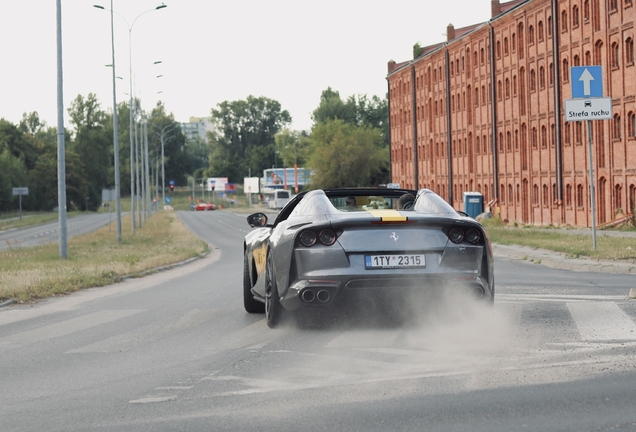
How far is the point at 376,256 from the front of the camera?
9.88 meters

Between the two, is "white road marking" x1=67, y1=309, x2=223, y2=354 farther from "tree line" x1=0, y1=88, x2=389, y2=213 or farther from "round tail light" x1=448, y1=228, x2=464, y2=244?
"tree line" x1=0, y1=88, x2=389, y2=213

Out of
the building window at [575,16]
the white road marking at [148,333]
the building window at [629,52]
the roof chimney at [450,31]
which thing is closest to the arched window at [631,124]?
the building window at [629,52]

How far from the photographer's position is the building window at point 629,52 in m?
50.2

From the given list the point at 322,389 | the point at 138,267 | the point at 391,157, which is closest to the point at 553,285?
the point at 322,389

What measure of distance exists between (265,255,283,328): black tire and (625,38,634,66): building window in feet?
140

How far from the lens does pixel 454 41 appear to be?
80.1 metres

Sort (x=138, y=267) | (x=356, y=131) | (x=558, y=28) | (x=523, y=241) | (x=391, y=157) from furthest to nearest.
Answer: (x=356, y=131), (x=391, y=157), (x=558, y=28), (x=523, y=241), (x=138, y=267)

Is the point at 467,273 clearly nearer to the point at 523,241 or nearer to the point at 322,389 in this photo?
the point at 322,389

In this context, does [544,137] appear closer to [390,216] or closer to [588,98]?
[588,98]

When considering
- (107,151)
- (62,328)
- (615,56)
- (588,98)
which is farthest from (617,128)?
(107,151)

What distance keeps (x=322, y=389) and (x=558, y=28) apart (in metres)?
55.0

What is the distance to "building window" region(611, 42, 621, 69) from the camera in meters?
51.8

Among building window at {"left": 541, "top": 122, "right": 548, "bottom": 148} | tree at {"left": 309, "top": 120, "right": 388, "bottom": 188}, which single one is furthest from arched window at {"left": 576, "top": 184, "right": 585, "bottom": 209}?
tree at {"left": 309, "top": 120, "right": 388, "bottom": 188}

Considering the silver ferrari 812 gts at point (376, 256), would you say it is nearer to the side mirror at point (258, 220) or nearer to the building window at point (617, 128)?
the side mirror at point (258, 220)
